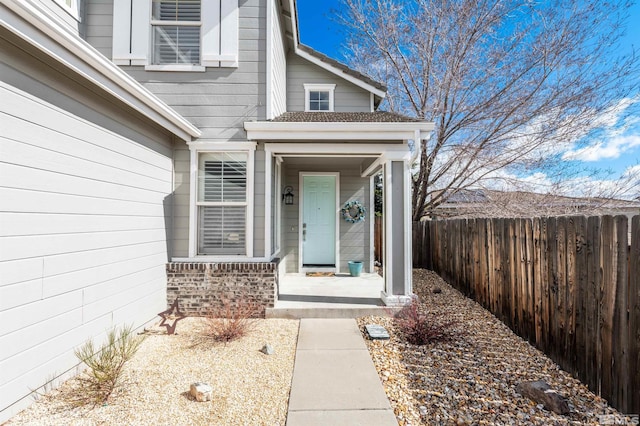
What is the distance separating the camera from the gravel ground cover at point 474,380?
8.40 feet

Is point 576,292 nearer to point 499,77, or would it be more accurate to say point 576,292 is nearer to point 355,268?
point 355,268

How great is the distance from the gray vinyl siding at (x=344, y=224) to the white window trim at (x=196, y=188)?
2.64 m

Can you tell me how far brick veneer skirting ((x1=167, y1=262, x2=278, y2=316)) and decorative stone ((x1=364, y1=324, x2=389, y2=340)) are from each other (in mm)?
1631

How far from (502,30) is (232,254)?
36.6ft

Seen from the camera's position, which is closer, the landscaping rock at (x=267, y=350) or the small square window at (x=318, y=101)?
the landscaping rock at (x=267, y=350)

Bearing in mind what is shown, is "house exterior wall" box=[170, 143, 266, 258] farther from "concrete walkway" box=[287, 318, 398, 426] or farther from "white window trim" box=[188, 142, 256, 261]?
"concrete walkway" box=[287, 318, 398, 426]

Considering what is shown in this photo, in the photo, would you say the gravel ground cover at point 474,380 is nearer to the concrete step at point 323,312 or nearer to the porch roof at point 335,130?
the concrete step at point 323,312

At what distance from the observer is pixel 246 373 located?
328cm

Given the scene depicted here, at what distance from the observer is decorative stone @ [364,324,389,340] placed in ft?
13.6

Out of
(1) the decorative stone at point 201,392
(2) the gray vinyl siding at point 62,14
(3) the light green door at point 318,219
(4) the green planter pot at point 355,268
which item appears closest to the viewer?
(1) the decorative stone at point 201,392

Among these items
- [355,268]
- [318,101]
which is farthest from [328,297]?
[318,101]

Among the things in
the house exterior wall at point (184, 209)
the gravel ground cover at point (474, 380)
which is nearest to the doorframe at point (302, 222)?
the house exterior wall at point (184, 209)

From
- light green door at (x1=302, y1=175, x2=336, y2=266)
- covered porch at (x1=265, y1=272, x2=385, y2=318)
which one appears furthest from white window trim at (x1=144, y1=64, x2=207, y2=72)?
covered porch at (x1=265, y1=272, x2=385, y2=318)

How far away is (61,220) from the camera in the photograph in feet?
10.0
